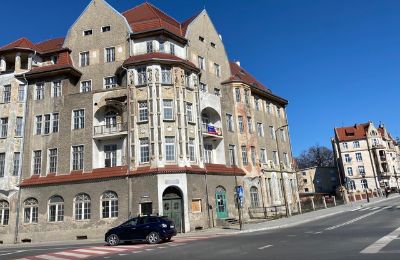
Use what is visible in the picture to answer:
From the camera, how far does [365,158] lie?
92.9 metres

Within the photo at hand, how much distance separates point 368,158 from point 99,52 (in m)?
81.3

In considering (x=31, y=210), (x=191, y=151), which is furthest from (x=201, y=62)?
(x=31, y=210)

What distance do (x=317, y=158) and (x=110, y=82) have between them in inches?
3818

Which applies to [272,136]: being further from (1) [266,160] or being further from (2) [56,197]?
(2) [56,197]

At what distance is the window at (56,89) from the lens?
3479 centimetres

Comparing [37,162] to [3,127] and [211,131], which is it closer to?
[3,127]

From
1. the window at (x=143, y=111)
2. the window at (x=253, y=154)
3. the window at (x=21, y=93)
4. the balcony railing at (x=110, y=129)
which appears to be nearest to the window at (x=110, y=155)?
the balcony railing at (x=110, y=129)

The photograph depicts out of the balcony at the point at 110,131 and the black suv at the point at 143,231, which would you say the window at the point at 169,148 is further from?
the black suv at the point at 143,231

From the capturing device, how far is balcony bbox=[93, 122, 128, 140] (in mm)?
31594

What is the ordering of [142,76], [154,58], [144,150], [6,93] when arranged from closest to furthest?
[144,150] < [154,58] < [142,76] < [6,93]

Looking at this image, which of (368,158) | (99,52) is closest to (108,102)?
(99,52)

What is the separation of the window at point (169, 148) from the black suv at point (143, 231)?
9895mm

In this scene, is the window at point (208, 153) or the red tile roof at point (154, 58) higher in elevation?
the red tile roof at point (154, 58)

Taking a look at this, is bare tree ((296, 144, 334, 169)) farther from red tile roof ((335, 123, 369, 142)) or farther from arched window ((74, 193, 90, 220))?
arched window ((74, 193, 90, 220))
